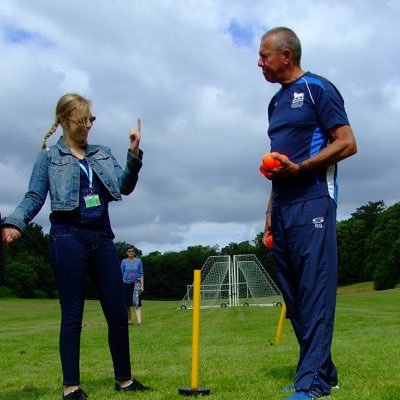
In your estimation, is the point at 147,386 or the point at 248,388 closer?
the point at 248,388

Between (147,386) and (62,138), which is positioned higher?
(62,138)

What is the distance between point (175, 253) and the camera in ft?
428

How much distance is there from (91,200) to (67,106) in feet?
2.69

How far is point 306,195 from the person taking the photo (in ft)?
15.7

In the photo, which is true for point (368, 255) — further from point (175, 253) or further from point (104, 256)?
point (104, 256)

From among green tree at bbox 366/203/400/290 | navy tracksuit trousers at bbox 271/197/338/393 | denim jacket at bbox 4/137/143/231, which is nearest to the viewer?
navy tracksuit trousers at bbox 271/197/338/393

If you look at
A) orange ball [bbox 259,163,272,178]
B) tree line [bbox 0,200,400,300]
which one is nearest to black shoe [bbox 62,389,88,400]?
orange ball [bbox 259,163,272,178]

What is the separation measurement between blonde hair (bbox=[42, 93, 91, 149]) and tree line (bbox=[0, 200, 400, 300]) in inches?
2900

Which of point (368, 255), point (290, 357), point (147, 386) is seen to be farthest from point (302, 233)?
point (368, 255)

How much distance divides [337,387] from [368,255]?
314 ft

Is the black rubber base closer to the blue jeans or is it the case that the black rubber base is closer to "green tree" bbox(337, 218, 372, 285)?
the blue jeans

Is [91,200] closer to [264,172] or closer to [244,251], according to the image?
[264,172]

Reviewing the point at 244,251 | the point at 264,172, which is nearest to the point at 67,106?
the point at 264,172

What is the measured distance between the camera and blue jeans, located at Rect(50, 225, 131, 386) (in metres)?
4.99
